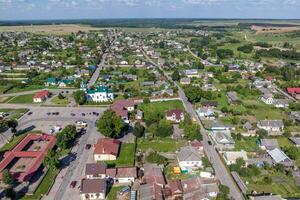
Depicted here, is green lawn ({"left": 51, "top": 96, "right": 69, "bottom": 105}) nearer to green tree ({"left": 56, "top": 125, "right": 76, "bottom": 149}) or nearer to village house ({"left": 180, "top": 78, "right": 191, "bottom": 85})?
green tree ({"left": 56, "top": 125, "right": 76, "bottom": 149})

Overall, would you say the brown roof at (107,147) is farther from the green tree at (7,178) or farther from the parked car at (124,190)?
the green tree at (7,178)

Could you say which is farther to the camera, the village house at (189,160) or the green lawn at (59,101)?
the green lawn at (59,101)

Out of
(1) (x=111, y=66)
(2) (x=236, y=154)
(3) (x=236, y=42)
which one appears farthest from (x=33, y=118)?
(3) (x=236, y=42)

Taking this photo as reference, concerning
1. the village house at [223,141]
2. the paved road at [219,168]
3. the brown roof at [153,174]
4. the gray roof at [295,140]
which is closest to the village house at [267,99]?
the gray roof at [295,140]

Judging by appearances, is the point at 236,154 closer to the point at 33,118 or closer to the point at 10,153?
the point at 10,153

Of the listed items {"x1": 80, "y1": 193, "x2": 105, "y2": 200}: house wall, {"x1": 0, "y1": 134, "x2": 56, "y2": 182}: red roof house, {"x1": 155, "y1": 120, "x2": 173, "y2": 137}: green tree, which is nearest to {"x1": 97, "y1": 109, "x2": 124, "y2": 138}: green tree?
{"x1": 155, "y1": 120, "x2": 173, "y2": 137}: green tree

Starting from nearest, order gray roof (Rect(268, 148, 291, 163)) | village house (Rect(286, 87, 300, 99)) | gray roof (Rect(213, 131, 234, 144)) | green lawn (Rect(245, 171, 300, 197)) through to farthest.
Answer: green lawn (Rect(245, 171, 300, 197)), gray roof (Rect(268, 148, 291, 163)), gray roof (Rect(213, 131, 234, 144)), village house (Rect(286, 87, 300, 99))

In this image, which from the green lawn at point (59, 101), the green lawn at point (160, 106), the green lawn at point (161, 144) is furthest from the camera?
the green lawn at point (59, 101)
